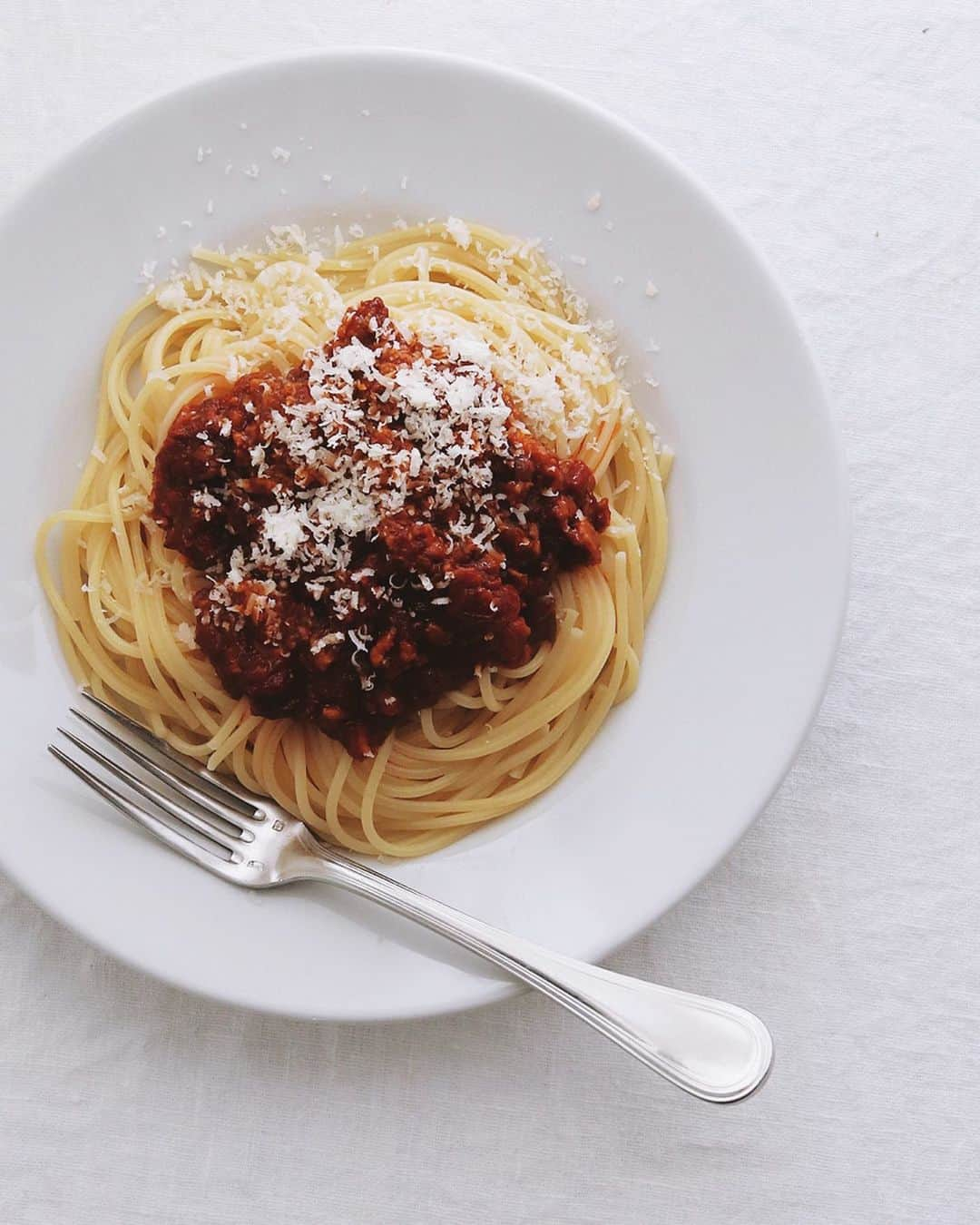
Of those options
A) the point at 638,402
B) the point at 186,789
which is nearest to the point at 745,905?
the point at 638,402

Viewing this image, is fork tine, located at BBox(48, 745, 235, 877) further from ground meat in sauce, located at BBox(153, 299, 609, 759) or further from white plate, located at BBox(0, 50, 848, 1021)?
ground meat in sauce, located at BBox(153, 299, 609, 759)

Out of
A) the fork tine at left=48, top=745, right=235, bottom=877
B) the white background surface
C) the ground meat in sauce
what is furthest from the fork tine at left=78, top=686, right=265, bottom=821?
the white background surface

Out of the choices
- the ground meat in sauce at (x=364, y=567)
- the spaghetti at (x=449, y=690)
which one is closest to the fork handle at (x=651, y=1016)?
the spaghetti at (x=449, y=690)

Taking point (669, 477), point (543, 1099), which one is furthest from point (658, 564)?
point (543, 1099)

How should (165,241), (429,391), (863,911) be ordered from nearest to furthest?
(429,391) → (165,241) → (863,911)

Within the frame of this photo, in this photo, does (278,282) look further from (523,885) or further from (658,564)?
(523,885)

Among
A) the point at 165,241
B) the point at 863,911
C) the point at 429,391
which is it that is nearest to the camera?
the point at 429,391

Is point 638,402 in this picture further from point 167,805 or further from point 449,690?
point 167,805
